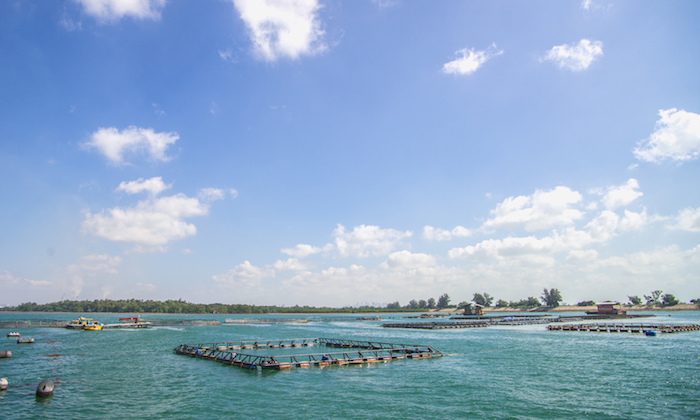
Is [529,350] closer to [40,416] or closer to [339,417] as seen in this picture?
[339,417]

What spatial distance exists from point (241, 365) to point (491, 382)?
87.3 feet

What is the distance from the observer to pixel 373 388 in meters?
32.5

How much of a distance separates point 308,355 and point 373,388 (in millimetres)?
14666

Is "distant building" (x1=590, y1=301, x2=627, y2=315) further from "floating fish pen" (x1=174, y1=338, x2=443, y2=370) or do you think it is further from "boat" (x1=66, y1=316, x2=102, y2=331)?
"boat" (x1=66, y1=316, x2=102, y2=331)

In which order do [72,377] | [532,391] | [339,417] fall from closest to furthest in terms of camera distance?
[339,417] < [532,391] < [72,377]

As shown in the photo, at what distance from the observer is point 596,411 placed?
84.7 feet

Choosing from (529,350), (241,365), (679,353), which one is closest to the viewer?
(241,365)

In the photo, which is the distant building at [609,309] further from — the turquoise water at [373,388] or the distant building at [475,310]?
the turquoise water at [373,388]

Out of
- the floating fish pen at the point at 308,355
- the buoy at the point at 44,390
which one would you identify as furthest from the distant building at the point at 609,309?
the buoy at the point at 44,390

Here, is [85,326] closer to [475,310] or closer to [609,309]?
[475,310]

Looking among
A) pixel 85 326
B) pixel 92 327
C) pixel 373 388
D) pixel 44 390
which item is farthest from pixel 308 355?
pixel 85 326

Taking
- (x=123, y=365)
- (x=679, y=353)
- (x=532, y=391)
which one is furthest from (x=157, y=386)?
(x=679, y=353)

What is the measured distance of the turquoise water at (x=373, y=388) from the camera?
1021 inches

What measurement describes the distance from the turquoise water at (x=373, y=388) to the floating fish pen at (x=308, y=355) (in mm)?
1754
